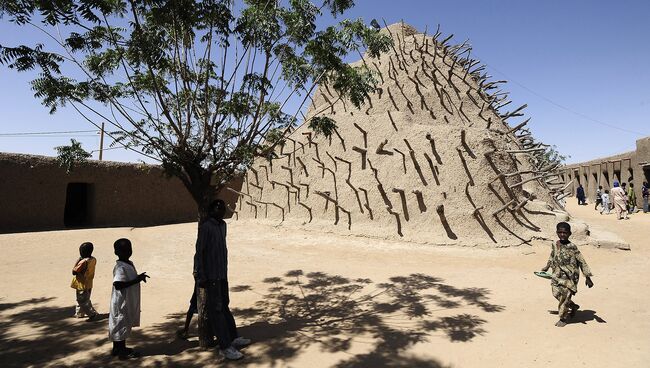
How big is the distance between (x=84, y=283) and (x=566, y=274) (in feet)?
21.9

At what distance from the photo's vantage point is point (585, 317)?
197 inches

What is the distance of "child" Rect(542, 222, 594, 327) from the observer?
188 inches

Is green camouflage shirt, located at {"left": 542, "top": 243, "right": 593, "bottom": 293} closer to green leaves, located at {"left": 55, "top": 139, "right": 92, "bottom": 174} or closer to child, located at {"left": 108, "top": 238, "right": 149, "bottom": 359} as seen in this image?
child, located at {"left": 108, "top": 238, "right": 149, "bottom": 359}

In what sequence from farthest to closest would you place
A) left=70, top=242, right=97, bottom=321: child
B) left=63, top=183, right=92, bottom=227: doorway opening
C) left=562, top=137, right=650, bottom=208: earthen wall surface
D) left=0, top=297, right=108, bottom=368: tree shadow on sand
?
left=562, top=137, right=650, bottom=208: earthen wall surface
left=63, top=183, right=92, bottom=227: doorway opening
left=70, top=242, right=97, bottom=321: child
left=0, top=297, right=108, bottom=368: tree shadow on sand

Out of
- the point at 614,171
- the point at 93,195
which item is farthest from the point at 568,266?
the point at 614,171

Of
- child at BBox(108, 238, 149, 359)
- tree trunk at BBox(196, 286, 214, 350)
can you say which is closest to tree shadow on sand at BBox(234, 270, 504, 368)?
tree trunk at BBox(196, 286, 214, 350)

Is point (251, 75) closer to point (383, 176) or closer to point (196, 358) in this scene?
point (196, 358)

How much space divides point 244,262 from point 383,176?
569 centimetres

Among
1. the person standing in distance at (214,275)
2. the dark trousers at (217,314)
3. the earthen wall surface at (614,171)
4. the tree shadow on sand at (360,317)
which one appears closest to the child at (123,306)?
the person standing in distance at (214,275)

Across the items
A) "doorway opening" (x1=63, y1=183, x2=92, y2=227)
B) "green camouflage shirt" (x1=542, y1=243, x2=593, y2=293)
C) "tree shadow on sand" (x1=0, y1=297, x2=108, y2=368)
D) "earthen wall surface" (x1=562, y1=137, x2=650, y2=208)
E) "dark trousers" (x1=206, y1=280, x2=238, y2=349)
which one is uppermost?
"earthen wall surface" (x1=562, y1=137, x2=650, y2=208)

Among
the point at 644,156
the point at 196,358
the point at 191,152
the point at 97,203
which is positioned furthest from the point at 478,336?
the point at 644,156

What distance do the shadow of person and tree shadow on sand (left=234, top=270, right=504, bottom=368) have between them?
92cm

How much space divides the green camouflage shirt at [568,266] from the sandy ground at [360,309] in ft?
1.85

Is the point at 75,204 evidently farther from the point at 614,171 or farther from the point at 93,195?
the point at 614,171
